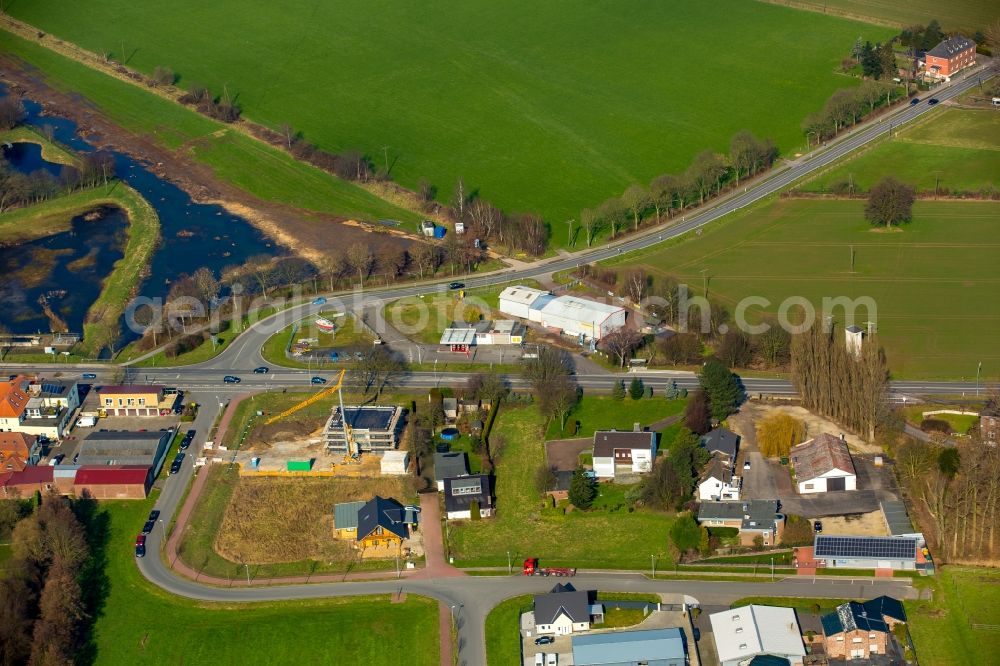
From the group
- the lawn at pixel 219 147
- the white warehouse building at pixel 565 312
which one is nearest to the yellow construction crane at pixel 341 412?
the white warehouse building at pixel 565 312

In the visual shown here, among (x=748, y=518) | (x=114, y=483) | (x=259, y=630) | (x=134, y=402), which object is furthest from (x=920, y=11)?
(x=259, y=630)

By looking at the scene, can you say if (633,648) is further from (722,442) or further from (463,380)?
(463,380)

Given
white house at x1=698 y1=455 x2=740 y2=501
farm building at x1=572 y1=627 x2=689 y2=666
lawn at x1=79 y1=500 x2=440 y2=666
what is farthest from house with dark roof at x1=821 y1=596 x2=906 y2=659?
lawn at x1=79 y1=500 x2=440 y2=666

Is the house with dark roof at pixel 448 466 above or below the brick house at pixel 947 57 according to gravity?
below

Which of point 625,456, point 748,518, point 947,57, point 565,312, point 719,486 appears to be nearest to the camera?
point 748,518

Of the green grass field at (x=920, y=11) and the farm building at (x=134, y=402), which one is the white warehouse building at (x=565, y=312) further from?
the green grass field at (x=920, y=11)

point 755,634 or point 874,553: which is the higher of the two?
point 874,553

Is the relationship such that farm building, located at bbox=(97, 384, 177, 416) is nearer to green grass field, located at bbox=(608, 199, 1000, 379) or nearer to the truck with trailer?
the truck with trailer
